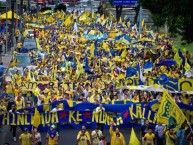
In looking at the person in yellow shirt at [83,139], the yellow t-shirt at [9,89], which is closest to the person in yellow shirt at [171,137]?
the person in yellow shirt at [83,139]

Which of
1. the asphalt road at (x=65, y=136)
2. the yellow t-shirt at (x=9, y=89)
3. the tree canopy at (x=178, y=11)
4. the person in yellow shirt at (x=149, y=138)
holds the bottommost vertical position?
the asphalt road at (x=65, y=136)

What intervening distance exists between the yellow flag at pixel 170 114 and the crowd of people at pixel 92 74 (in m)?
0.42

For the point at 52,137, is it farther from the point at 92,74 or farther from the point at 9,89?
the point at 92,74

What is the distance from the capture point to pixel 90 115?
78.1 feet

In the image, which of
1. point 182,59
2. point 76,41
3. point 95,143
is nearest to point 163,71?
point 182,59

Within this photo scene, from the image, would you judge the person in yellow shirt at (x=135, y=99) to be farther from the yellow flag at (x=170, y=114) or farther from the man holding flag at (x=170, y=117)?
the yellow flag at (x=170, y=114)

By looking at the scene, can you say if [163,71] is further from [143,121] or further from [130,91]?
[143,121]

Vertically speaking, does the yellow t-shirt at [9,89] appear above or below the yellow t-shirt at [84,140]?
below

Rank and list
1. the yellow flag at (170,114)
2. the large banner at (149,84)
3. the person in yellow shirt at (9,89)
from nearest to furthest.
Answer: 1. the yellow flag at (170,114)
2. the large banner at (149,84)
3. the person in yellow shirt at (9,89)

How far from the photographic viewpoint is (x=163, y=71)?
3281cm

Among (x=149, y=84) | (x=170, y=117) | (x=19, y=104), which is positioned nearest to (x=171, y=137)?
(x=170, y=117)

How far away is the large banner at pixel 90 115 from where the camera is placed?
23.1 m

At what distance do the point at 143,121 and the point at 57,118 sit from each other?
8.07ft

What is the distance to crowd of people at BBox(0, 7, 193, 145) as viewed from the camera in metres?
21.4
